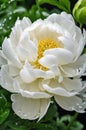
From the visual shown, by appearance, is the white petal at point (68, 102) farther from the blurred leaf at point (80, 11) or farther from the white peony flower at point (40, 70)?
the blurred leaf at point (80, 11)

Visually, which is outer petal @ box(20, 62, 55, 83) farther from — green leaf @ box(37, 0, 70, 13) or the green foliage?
green leaf @ box(37, 0, 70, 13)

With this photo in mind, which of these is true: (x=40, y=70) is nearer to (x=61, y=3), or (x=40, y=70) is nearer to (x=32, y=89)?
(x=32, y=89)

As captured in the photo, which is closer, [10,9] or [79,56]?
[79,56]

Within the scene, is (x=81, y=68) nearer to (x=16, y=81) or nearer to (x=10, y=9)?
(x=16, y=81)

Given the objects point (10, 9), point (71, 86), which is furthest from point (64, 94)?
point (10, 9)

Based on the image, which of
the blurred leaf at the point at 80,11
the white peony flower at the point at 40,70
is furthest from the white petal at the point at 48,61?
the blurred leaf at the point at 80,11

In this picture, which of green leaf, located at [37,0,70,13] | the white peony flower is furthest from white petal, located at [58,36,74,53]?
green leaf, located at [37,0,70,13]

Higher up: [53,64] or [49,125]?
[53,64]
